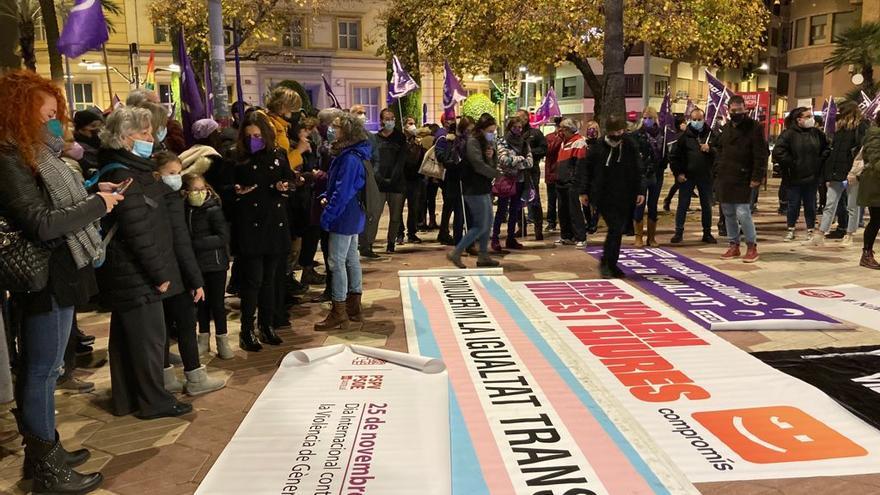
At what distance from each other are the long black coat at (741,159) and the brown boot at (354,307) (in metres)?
5.38

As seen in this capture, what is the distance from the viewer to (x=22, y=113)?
3.38 metres

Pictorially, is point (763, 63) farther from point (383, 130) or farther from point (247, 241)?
point (247, 241)

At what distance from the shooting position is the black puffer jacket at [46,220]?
10.9 ft

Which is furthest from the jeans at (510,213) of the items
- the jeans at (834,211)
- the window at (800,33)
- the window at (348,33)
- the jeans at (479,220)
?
the window at (800,33)

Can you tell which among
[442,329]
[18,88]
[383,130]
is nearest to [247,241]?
[442,329]

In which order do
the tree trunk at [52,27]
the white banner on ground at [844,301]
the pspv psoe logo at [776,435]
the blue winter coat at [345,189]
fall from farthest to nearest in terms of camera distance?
the tree trunk at [52,27] < the white banner on ground at [844,301] < the blue winter coat at [345,189] < the pspv psoe logo at [776,435]

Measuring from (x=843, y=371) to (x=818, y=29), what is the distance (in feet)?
173

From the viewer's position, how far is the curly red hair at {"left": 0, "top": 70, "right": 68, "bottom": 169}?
335 cm

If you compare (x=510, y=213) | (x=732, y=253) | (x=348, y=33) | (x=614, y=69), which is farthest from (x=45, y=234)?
(x=348, y=33)

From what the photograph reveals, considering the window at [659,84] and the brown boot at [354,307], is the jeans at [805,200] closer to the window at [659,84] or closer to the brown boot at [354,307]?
the brown boot at [354,307]

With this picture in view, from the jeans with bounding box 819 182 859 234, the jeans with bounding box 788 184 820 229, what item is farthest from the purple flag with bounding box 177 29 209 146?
the jeans with bounding box 819 182 859 234

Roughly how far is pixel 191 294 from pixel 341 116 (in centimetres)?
217

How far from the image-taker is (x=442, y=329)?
6.42 meters

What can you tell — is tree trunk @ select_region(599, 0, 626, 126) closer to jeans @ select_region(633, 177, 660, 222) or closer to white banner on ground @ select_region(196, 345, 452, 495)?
jeans @ select_region(633, 177, 660, 222)
